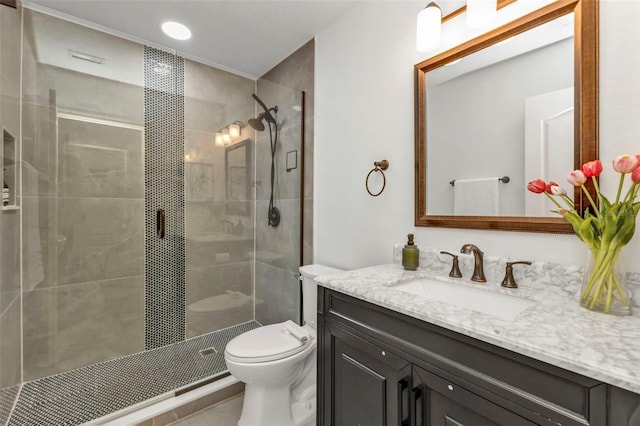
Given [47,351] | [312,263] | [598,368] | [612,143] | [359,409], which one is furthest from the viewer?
[312,263]

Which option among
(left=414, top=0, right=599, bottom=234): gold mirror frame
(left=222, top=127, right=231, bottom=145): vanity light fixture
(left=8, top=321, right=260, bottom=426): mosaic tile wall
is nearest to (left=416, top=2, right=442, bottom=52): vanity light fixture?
(left=414, top=0, right=599, bottom=234): gold mirror frame

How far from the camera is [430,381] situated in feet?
2.63

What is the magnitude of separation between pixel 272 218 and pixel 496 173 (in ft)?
5.53

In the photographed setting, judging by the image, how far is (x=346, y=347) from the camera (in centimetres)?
108

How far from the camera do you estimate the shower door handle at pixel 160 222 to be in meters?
2.22

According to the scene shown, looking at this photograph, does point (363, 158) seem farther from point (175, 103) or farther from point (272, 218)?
point (175, 103)

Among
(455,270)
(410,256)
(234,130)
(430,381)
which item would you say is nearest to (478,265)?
(455,270)

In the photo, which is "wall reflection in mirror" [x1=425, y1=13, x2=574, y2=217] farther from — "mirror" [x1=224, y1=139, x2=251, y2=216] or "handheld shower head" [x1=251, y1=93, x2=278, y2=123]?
"mirror" [x1=224, y1=139, x2=251, y2=216]

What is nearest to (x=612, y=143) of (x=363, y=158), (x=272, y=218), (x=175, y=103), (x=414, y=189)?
A: (x=414, y=189)

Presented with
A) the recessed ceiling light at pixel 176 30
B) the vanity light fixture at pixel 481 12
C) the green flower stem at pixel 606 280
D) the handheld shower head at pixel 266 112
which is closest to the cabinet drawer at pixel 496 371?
the green flower stem at pixel 606 280

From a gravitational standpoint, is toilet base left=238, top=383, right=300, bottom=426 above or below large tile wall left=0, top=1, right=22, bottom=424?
below

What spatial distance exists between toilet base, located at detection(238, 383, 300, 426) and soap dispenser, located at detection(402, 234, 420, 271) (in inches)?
37.4

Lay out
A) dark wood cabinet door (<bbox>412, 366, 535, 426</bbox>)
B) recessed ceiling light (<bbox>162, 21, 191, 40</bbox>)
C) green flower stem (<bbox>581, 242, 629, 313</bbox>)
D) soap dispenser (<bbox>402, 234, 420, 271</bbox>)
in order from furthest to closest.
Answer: recessed ceiling light (<bbox>162, 21, 191, 40</bbox>) → soap dispenser (<bbox>402, 234, 420, 271</bbox>) → green flower stem (<bbox>581, 242, 629, 313</bbox>) → dark wood cabinet door (<bbox>412, 366, 535, 426</bbox>)

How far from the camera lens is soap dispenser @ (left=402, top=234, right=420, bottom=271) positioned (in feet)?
4.44
